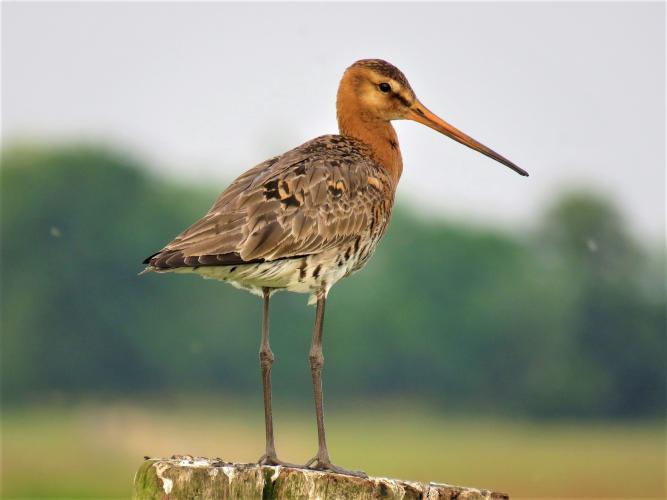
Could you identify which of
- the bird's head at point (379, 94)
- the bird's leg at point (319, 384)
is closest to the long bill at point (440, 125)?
the bird's head at point (379, 94)

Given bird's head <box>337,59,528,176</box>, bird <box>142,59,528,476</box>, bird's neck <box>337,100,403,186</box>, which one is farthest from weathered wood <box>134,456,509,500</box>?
bird's head <box>337,59,528,176</box>

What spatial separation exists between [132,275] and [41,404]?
11710 millimetres

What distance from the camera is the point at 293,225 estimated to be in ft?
43.6

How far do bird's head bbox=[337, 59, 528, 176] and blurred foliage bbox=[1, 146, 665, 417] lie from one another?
7576 cm

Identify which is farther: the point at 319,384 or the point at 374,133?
the point at 374,133

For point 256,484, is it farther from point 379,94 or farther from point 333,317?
point 333,317

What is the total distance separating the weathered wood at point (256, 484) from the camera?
399 inches

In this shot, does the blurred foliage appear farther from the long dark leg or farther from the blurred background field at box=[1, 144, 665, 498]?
the long dark leg

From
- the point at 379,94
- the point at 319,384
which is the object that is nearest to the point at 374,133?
the point at 379,94

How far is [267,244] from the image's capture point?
42.5 feet

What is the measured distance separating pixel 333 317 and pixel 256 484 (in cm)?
9591

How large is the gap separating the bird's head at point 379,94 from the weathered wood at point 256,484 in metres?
5.33

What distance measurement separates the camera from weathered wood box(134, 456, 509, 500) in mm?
10125

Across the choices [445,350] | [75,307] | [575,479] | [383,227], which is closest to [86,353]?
[75,307]
